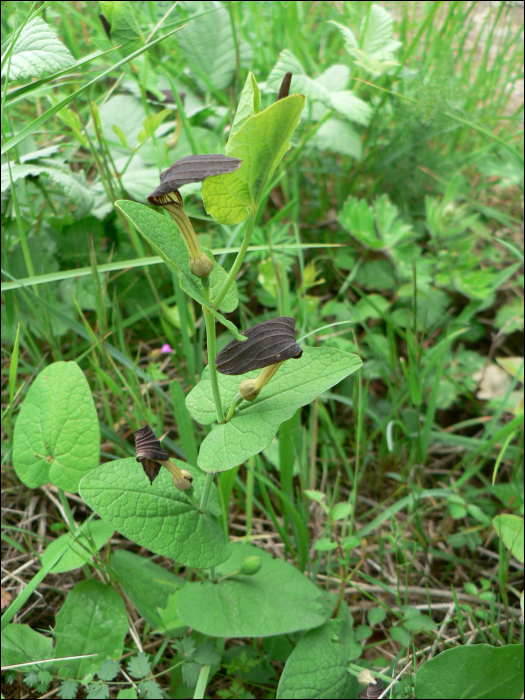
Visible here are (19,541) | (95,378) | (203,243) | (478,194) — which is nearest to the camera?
(19,541)

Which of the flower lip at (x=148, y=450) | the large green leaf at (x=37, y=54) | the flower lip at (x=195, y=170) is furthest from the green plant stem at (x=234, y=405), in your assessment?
the large green leaf at (x=37, y=54)

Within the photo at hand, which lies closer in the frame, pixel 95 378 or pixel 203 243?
pixel 95 378

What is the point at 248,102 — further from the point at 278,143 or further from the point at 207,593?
the point at 207,593

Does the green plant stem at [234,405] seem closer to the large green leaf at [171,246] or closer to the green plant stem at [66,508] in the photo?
the large green leaf at [171,246]

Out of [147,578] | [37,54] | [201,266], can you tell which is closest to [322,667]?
[147,578]

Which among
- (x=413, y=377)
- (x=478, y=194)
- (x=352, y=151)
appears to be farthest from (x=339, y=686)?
(x=478, y=194)

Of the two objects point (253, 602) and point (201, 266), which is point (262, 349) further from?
point (253, 602)
